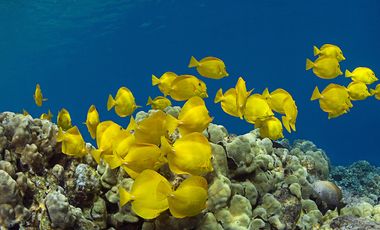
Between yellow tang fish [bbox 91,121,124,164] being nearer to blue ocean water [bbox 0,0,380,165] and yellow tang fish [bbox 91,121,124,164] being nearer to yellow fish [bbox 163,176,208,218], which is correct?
yellow fish [bbox 163,176,208,218]

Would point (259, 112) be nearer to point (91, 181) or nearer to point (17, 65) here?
point (91, 181)

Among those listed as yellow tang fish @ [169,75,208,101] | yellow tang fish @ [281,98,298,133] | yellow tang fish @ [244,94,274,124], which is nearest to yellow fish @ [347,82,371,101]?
yellow tang fish @ [281,98,298,133]

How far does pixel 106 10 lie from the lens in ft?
137

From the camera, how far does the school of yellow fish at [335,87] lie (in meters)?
5.80

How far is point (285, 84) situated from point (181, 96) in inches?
3028

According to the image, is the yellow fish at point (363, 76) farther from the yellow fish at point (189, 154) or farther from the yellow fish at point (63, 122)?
the yellow fish at point (63, 122)

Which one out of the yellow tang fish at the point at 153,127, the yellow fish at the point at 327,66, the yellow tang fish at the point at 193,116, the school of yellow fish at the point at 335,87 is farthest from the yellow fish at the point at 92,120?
the yellow fish at the point at 327,66

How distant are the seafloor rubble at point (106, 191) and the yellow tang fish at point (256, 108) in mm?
315

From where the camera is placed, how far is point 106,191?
13.3 ft

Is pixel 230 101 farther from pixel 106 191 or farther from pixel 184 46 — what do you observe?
pixel 184 46

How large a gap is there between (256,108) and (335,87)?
160cm

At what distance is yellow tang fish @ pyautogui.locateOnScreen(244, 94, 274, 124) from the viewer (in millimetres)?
4809

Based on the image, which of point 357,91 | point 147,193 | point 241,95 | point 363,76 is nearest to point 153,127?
point 147,193

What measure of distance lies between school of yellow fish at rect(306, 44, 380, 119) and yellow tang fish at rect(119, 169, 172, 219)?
3.11 metres
